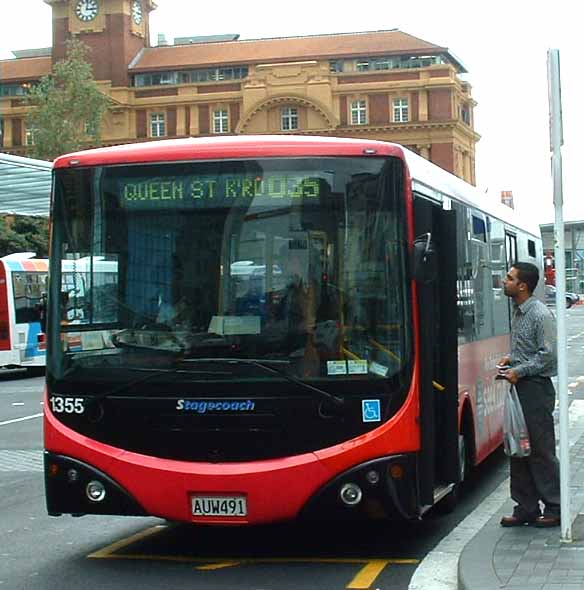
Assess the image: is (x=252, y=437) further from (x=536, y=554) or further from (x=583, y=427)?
(x=583, y=427)

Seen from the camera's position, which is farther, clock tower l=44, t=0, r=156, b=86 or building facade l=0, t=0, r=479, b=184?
clock tower l=44, t=0, r=156, b=86

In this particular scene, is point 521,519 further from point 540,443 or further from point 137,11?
point 137,11

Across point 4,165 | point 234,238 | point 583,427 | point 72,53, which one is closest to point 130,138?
point 72,53

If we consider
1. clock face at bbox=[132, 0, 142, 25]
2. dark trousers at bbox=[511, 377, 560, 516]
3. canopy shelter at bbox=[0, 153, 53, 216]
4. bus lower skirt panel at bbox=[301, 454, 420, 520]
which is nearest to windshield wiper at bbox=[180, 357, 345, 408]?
bus lower skirt panel at bbox=[301, 454, 420, 520]

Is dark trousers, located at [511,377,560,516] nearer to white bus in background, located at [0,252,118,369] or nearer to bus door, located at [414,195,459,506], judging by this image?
bus door, located at [414,195,459,506]

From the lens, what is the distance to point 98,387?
7.86m

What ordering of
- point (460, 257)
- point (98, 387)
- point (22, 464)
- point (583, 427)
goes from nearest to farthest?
point (98, 387) < point (460, 257) < point (22, 464) < point (583, 427)

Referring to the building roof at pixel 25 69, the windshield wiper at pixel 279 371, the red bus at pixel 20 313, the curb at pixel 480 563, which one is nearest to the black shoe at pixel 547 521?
the curb at pixel 480 563

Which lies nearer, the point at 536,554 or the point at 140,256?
the point at 536,554

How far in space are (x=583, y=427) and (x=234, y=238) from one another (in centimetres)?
847

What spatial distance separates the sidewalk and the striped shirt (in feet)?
3.53

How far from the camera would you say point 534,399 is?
26.9ft

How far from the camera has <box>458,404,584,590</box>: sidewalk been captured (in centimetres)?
659

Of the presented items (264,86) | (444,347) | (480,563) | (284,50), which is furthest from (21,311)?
(284,50)
